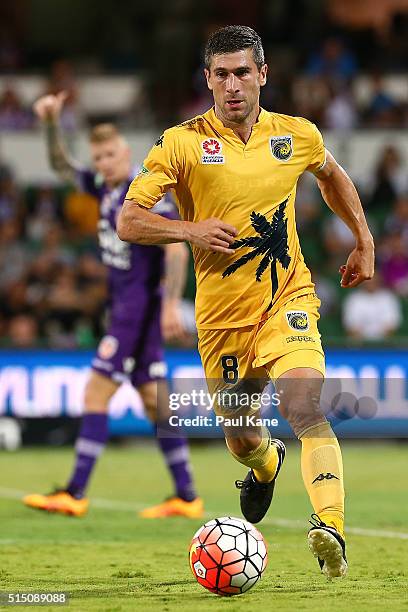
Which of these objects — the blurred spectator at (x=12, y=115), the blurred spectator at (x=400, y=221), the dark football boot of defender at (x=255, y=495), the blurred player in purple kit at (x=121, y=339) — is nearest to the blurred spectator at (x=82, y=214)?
the blurred spectator at (x=12, y=115)

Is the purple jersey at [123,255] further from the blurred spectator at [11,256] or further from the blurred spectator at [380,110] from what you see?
the blurred spectator at [380,110]

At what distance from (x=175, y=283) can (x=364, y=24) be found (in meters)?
17.0

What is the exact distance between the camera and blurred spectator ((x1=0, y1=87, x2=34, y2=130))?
20641 mm

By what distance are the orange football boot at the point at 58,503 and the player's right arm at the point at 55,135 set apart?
2.41 meters

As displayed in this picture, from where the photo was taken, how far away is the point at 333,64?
21.4 m

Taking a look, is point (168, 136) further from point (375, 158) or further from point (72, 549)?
point (375, 158)

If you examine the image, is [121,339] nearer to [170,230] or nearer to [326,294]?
[170,230]

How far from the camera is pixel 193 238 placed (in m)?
6.34

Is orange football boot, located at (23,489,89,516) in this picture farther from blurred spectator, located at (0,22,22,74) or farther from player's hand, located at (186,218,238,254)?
blurred spectator, located at (0,22,22,74)

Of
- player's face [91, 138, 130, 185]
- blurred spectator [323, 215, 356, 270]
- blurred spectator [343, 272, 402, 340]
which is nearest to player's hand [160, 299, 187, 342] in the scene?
player's face [91, 138, 130, 185]

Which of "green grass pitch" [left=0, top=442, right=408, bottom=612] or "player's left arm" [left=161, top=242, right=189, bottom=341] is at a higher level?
"player's left arm" [left=161, top=242, right=189, bottom=341]

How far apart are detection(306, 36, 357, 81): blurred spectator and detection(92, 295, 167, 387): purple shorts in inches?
468

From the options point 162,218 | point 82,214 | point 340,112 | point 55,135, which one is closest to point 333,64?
point 340,112

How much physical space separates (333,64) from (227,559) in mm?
16085
